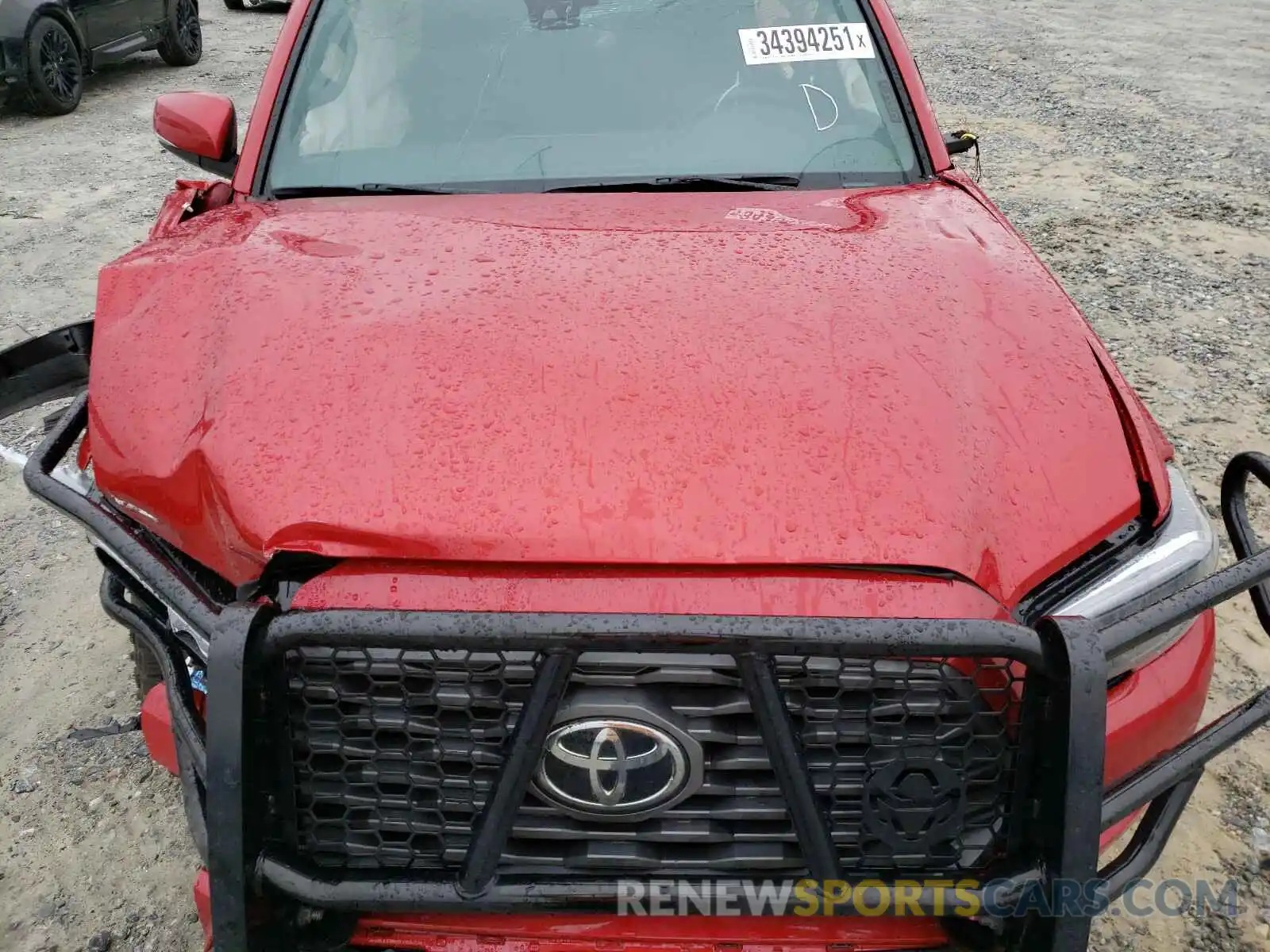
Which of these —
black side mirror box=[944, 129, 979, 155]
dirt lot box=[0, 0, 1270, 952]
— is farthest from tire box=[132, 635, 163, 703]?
black side mirror box=[944, 129, 979, 155]

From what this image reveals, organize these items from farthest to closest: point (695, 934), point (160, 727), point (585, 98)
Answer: point (585, 98) < point (160, 727) < point (695, 934)

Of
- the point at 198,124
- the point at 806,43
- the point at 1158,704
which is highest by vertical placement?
the point at 806,43

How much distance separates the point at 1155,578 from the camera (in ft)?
5.01

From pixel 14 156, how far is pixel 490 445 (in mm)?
Result: 7866

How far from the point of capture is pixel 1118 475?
1.57 metres

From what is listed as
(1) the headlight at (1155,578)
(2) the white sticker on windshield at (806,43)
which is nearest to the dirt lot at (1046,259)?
(1) the headlight at (1155,578)

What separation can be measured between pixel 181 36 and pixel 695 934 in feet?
37.9

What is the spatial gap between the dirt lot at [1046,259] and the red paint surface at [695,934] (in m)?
0.94

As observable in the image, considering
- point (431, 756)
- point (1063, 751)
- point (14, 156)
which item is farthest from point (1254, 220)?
point (14, 156)

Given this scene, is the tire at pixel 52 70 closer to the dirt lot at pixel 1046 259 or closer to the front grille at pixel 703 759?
the dirt lot at pixel 1046 259

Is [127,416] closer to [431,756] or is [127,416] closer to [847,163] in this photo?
[431,756]

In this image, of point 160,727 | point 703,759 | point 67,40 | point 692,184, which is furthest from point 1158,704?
point 67,40

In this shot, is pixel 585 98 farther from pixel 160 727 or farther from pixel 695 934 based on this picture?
pixel 695 934

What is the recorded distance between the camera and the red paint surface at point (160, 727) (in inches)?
64.9
